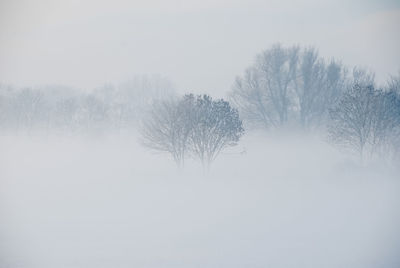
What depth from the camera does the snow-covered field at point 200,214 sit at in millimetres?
16969

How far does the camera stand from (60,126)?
65438 millimetres

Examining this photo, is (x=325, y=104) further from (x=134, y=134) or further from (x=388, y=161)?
(x=134, y=134)

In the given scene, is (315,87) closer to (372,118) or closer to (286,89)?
(286,89)

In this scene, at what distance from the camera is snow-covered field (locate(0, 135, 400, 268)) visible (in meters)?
17.0

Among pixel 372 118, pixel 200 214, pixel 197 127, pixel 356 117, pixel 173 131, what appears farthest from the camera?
pixel 356 117

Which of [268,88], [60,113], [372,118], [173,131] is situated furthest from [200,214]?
[60,113]

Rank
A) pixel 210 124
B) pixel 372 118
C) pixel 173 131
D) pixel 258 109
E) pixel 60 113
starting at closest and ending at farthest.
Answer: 1. pixel 210 124
2. pixel 173 131
3. pixel 372 118
4. pixel 258 109
5. pixel 60 113

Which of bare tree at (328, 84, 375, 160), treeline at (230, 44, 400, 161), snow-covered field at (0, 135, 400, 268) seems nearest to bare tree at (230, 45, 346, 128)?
treeline at (230, 44, 400, 161)

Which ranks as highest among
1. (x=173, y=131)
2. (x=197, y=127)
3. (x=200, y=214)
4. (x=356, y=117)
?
(x=356, y=117)

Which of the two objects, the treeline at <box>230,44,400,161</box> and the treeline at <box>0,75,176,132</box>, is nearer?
the treeline at <box>230,44,400,161</box>

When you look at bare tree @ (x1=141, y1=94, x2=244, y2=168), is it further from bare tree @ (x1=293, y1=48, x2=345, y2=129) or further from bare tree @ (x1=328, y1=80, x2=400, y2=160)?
bare tree @ (x1=293, y1=48, x2=345, y2=129)

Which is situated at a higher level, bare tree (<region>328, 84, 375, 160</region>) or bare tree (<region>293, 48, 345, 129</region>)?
bare tree (<region>293, 48, 345, 129</region>)

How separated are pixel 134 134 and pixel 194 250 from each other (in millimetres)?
52177

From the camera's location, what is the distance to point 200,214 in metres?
24.0
